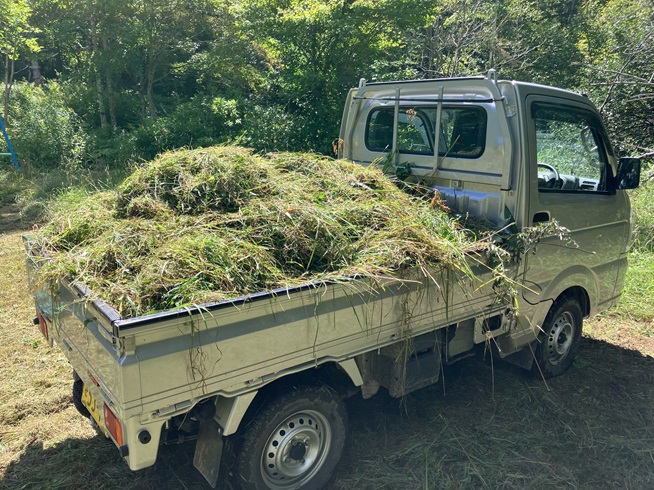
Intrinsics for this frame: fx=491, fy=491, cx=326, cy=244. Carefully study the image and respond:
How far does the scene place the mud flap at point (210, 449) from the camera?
242 centimetres

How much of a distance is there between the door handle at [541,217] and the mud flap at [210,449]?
2.49m

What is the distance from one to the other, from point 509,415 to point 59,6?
651 inches

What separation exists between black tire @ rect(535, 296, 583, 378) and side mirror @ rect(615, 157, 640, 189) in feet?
3.43

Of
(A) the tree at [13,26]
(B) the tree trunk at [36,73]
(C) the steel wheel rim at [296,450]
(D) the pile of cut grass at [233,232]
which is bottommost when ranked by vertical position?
(C) the steel wheel rim at [296,450]

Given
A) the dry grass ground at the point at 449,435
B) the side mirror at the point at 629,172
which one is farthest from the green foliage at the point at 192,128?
the side mirror at the point at 629,172

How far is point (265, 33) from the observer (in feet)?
35.4

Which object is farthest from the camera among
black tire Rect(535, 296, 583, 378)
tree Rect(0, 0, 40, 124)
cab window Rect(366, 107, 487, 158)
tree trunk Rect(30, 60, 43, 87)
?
tree trunk Rect(30, 60, 43, 87)

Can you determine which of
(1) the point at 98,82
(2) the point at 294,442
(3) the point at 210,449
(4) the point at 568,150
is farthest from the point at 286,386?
(1) the point at 98,82

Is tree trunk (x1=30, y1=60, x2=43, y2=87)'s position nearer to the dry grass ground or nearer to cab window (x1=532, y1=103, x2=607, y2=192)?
the dry grass ground

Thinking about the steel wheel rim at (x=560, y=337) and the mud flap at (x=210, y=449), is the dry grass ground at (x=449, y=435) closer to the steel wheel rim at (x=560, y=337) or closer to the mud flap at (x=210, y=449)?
the steel wheel rim at (x=560, y=337)

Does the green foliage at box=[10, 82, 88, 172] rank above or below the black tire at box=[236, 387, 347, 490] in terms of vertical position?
above

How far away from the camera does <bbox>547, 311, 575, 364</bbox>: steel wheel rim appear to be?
13.4 ft

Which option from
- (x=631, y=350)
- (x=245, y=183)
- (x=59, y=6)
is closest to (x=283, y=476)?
(x=245, y=183)

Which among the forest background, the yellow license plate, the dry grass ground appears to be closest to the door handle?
the dry grass ground
